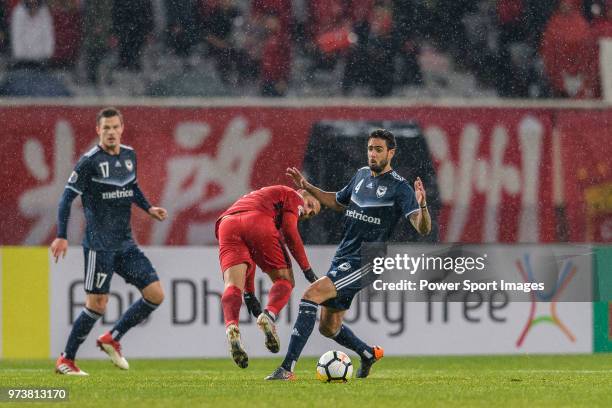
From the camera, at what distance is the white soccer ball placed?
292 inches

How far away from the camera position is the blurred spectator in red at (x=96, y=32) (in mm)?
12406

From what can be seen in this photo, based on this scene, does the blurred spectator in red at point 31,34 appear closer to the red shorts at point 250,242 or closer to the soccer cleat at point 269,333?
the red shorts at point 250,242

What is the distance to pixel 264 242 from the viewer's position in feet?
26.7

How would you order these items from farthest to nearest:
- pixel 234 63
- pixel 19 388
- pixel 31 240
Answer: pixel 234 63 → pixel 31 240 → pixel 19 388

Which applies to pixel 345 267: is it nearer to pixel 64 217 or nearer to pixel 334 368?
pixel 334 368

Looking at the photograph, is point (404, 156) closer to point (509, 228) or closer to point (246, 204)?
point (509, 228)

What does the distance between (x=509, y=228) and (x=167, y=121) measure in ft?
10.7

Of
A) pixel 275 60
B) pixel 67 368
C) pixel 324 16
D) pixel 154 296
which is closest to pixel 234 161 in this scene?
pixel 275 60

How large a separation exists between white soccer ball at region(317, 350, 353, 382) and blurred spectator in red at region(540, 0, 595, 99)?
5897 mm

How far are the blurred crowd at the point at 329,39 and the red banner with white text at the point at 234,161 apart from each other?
63 cm

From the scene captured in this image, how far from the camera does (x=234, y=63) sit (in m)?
12.6

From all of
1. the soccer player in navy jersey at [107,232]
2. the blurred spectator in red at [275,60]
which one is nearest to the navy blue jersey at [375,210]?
the soccer player in navy jersey at [107,232]

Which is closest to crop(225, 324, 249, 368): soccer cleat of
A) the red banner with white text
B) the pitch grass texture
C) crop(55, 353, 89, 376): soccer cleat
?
the pitch grass texture

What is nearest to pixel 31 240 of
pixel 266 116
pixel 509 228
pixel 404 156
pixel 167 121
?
pixel 167 121
